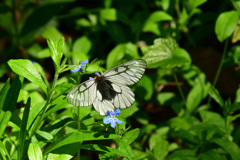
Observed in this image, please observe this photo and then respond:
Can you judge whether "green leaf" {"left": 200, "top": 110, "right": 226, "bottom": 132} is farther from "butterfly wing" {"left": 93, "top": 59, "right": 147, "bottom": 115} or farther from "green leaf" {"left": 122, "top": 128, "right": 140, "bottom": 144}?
"butterfly wing" {"left": 93, "top": 59, "right": 147, "bottom": 115}

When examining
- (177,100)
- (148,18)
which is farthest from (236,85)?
(148,18)

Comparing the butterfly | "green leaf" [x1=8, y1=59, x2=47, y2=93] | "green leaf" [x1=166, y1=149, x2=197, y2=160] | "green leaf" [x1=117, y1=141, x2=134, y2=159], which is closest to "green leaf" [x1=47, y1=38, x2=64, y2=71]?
"green leaf" [x1=8, y1=59, x2=47, y2=93]

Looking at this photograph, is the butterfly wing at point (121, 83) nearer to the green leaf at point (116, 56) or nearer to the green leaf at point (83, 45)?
the green leaf at point (116, 56)

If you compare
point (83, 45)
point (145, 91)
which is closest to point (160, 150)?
point (145, 91)

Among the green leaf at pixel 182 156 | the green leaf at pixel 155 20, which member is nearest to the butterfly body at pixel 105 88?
the green leaf at pixel 182 156

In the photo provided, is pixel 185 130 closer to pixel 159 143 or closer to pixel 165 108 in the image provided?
pixel 159 143

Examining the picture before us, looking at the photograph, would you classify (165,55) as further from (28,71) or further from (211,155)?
(28,71)

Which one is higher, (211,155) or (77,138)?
(77,138)

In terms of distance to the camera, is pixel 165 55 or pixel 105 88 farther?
pixel 165 55
